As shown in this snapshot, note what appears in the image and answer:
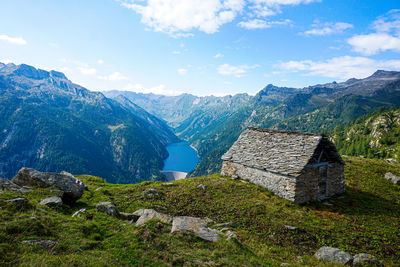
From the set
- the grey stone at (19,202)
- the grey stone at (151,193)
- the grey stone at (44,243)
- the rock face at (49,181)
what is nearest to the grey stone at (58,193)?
the rock face at (49,181)

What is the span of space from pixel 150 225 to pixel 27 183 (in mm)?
12456

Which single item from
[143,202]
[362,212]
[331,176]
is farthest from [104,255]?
[331,176]

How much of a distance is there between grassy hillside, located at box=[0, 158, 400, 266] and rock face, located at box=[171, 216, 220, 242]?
0.39 m

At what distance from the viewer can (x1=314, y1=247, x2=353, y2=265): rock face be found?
1034 cm

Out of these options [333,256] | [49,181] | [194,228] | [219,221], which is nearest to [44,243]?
[194,228]

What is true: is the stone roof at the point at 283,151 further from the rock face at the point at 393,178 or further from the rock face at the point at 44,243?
the rock face at the point at 44,243

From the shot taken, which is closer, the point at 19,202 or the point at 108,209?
the point at 19,202

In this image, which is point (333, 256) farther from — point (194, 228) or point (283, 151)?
point (283, 151)

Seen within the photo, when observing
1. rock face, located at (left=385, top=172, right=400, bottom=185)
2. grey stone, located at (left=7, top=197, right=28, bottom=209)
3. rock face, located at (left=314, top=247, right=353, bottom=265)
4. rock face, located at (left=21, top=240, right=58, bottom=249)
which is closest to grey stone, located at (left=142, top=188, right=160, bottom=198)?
grey stone, located at (left=7, top=197, right=28, bottom=209)

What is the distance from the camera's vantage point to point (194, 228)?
34.6ft

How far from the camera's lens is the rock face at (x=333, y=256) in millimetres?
10344

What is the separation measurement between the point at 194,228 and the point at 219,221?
5289mm

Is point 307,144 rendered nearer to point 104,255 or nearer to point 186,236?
point 186,236

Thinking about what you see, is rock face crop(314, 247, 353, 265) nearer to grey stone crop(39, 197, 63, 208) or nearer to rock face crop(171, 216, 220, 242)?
rock face crop(171, 216, 220, 242)
